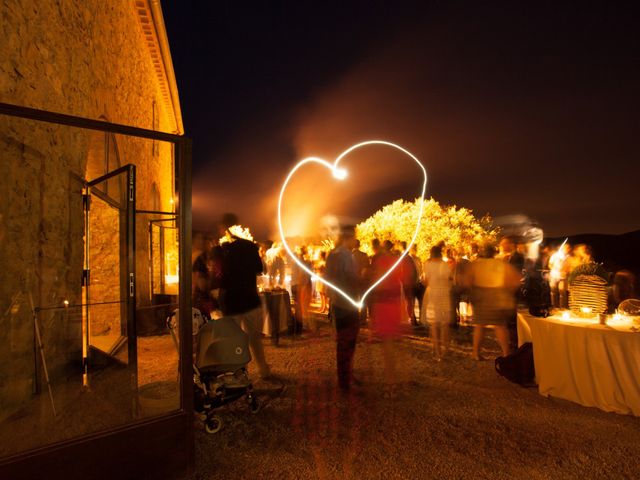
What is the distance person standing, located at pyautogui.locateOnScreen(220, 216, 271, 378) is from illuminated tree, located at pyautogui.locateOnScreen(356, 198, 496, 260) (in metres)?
33.1

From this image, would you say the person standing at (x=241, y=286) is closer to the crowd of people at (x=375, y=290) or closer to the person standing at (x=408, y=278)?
the crowd of people at (x=375, y=290)

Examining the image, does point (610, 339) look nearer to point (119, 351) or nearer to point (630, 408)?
point (630, 408)

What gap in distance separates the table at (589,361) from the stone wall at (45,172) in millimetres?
5653

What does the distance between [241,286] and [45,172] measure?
264cm

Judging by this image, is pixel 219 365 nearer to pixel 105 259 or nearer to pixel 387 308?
pixel 387 308

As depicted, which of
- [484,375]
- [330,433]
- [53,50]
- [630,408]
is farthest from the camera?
[484,375]

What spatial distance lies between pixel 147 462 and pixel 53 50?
4.87 meters

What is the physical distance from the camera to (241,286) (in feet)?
16.7

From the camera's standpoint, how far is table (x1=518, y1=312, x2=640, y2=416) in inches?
158

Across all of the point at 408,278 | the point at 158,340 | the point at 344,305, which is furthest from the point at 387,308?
the point at 158,340

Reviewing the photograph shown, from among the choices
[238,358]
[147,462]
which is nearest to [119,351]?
[238,358]

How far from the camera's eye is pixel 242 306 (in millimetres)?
5066

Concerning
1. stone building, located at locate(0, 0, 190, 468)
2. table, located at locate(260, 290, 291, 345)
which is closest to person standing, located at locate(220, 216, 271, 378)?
stone building, located at locate(0, 0, 190, 468)

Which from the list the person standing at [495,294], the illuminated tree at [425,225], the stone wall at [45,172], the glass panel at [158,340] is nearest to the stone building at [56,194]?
the stone wall at [45,172]
